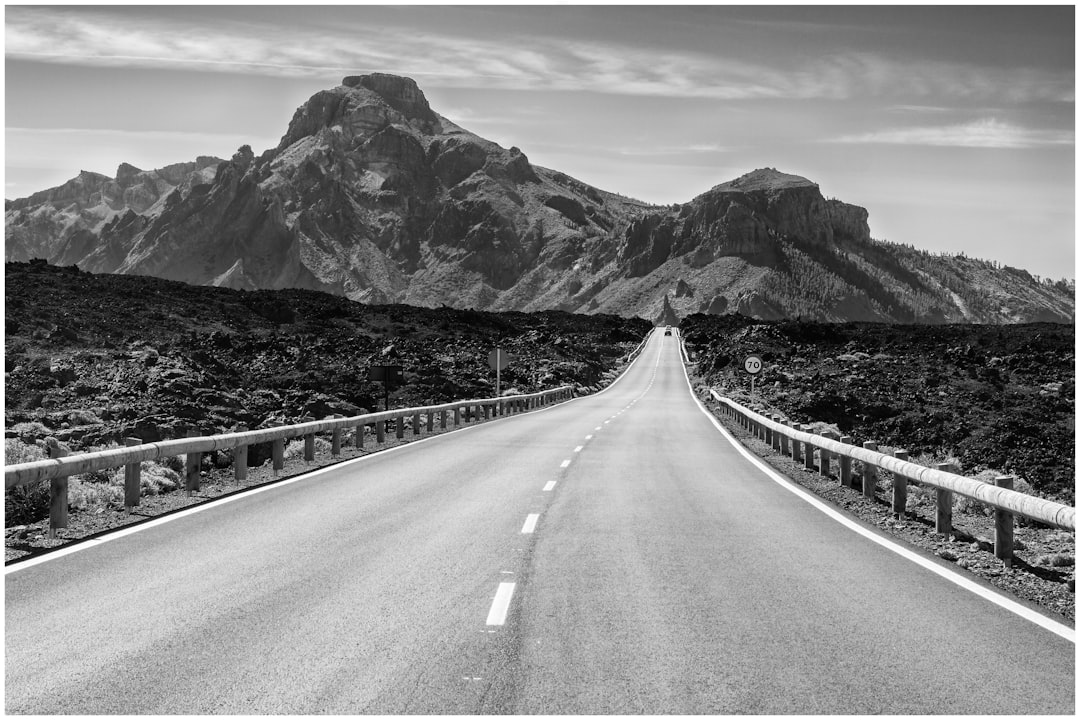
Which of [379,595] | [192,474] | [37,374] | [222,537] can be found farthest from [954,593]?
[37,374]

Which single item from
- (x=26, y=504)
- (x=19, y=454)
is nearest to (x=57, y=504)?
(x=26, y=504)

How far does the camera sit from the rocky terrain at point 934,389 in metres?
30.2

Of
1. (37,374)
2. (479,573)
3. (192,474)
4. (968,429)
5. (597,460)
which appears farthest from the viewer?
(37,374)

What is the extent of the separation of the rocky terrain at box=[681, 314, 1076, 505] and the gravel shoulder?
174 inches

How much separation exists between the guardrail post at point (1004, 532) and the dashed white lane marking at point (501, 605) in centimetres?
454

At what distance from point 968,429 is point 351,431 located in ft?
67.7

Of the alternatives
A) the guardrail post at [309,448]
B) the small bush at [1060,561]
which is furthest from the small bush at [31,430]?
the small bush at [1060,561]

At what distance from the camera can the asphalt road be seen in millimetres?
5156

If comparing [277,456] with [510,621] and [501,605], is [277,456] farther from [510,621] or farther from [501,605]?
[510,621]

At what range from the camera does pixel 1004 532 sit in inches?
367

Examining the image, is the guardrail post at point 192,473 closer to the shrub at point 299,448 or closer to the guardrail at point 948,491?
the shrub at point 299,448

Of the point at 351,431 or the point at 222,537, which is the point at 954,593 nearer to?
the point at 222,537

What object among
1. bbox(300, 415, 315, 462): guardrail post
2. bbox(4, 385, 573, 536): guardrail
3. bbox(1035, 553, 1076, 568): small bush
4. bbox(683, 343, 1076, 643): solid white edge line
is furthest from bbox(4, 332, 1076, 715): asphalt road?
bbox(300, 415, 315, 462): guardrail post

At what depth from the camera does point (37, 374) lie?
4225cm
